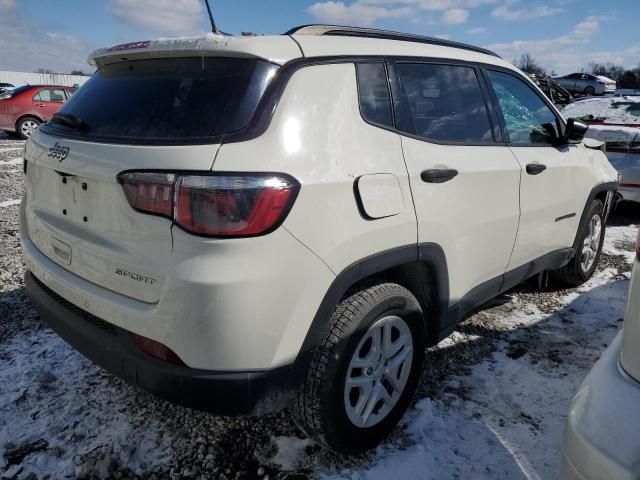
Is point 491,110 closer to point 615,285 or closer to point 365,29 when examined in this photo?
point 365,29

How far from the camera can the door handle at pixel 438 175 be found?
2203mm

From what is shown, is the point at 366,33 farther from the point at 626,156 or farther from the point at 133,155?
the point at 626,156

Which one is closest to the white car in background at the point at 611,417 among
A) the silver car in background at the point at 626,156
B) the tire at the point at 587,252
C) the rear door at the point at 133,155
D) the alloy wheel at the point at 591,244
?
the rear door at the point at 133,155

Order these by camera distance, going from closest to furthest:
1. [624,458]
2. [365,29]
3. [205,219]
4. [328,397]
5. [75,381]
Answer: [624,458] → [205,219] → [328,397] → [365,29] → [75,381]

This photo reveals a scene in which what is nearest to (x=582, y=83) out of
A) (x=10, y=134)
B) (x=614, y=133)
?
(x=614, y=133)

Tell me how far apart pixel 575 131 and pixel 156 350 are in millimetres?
3043

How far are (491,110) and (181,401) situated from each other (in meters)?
2.32

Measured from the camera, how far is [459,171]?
2.40 meters

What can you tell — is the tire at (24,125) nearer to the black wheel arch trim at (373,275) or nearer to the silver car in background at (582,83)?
the black wheel arch trim at (373,275)

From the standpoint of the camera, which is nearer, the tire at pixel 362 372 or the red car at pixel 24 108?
the tire at pixel 362 372

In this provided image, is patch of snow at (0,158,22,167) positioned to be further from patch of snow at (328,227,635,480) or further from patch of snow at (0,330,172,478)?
patch of snow at (328,227,635,480)

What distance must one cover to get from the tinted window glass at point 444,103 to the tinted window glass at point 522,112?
257 mm

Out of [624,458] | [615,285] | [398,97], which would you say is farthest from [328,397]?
[615,285]

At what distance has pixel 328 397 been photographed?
77.7 inches
